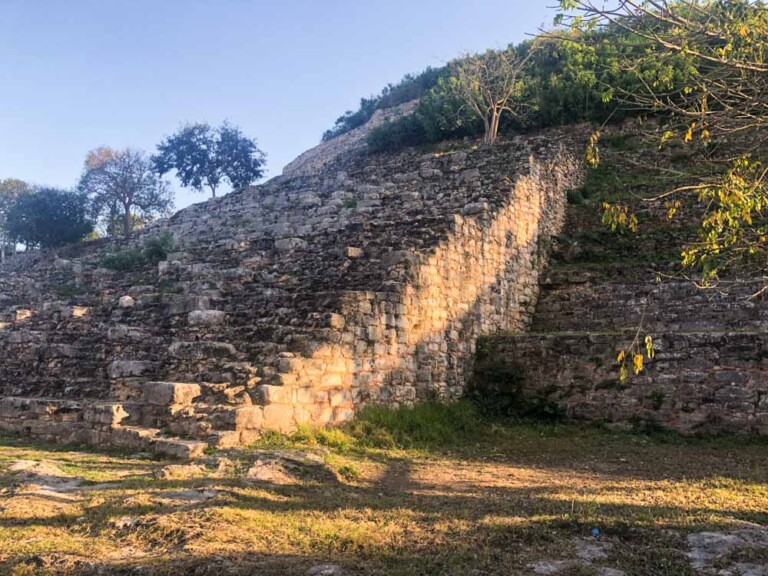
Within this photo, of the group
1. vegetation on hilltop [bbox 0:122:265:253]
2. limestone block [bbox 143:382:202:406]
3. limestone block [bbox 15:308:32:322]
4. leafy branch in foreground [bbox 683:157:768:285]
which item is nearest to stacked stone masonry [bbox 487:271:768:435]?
leafy branch in foreground [bbox 683:157:768:285]

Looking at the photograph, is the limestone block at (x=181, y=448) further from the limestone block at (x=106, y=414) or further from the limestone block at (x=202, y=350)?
the limestone block at (x=202, y=350)


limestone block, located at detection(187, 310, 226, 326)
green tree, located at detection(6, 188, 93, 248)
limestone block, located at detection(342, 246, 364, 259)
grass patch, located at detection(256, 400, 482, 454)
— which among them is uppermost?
green tree, located at detection(6, 188, 93, 248)

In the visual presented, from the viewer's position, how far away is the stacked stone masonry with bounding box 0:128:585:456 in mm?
7195

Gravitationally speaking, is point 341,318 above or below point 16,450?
above

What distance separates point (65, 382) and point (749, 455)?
30.0ft

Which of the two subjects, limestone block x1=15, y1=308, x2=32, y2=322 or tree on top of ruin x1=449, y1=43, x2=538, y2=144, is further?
tree on top of ruin x1=449, y1=43, x2=538, y2=144

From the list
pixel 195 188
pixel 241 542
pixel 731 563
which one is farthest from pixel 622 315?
pixel 195 188

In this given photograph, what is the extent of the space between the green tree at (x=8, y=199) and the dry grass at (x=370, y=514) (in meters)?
28.3

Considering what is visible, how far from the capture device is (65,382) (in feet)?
28.8

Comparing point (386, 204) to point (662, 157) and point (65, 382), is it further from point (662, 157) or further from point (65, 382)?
point (662, 157)

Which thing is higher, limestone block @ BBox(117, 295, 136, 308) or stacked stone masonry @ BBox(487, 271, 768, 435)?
limestone block @ BBox(117, 295, 136, 308)

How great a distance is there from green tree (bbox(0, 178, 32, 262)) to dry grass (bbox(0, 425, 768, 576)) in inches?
1113

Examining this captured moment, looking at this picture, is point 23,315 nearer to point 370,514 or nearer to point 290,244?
point 290,244

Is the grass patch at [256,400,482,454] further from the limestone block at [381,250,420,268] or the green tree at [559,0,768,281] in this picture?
the green tree at [559,0,768,281]
